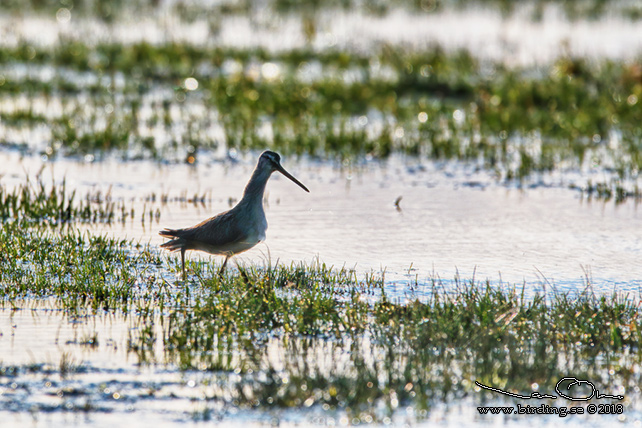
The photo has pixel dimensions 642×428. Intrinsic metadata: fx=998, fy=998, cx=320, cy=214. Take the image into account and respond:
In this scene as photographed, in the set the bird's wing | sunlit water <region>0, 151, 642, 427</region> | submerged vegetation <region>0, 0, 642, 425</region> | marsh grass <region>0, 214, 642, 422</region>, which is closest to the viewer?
sunlit water <region>0, 151, 642, 427</region>

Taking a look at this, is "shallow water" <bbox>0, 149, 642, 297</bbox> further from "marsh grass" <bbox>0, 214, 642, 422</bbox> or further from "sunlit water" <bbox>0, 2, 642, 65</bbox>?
"sunlit water" <bbox>0, 2, 642, 65</bbox>

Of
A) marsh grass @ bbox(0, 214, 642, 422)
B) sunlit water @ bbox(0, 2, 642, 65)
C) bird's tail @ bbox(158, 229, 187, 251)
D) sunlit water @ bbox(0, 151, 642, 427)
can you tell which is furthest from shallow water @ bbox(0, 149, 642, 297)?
sunlit water @ bbox(0, 2, 642, 65)

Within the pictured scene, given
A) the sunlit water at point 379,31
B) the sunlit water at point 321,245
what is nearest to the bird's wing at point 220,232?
the sunlit water at point 321,245

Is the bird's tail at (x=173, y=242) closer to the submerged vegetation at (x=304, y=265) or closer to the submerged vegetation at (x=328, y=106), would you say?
the submerged vegetation at (x=304, y=265)

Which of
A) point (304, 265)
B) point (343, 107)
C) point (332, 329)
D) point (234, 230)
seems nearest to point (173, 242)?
point (234, 230)

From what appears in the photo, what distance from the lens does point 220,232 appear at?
7.79 meters

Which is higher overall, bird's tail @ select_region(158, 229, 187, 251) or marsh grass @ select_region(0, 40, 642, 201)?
marsh grass @ select_region(0, 40, 642, 201)

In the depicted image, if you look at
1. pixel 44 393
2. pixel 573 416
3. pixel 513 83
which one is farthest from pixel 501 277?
pixel 513 83

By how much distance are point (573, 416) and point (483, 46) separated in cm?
1880

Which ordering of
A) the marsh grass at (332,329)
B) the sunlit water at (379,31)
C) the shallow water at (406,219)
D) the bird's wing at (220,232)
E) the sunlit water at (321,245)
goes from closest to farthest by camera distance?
1. the sunlit water at (321,245)
2. the marsh grass at (332,329)
3. the bird's wing at (220,232)
4. the shallow water at (406,219)
5. the sunlit water at (379,31)

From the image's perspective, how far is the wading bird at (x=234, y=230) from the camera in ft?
25.4

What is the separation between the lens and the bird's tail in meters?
8.03

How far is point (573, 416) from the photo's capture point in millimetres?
5355

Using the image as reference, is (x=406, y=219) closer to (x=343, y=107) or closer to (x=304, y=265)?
(x=304, y=265)
